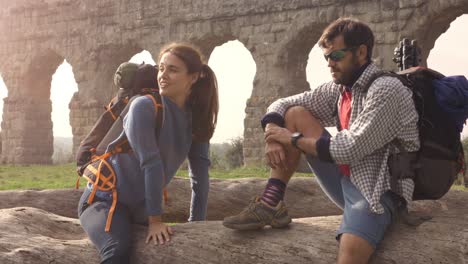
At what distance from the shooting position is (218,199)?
4973mm

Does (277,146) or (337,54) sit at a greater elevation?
(337,54)

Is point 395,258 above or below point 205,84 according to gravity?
below

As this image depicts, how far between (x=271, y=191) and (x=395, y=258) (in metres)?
0.68

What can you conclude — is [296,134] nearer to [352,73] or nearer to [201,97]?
[352,73]

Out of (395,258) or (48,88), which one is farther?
(48,88)

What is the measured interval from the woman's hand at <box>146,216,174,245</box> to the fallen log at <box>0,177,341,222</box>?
199 cm

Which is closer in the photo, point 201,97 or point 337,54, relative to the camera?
point 337,54

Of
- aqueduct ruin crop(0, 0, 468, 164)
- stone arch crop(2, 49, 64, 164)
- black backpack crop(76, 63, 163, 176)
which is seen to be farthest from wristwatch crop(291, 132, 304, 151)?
stone arch crop(2, 49, 64, 164)

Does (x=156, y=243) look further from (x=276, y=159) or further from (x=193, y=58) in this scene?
(x=193, y=58)

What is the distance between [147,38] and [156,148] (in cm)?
1202

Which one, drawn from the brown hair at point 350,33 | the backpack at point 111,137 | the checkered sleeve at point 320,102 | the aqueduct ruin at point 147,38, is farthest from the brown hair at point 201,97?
the aqueduct ruin at point 147,38

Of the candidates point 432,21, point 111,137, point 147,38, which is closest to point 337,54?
point 111,137

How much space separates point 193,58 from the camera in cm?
323

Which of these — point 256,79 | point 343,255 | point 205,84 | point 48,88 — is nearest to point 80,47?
point 48,88
